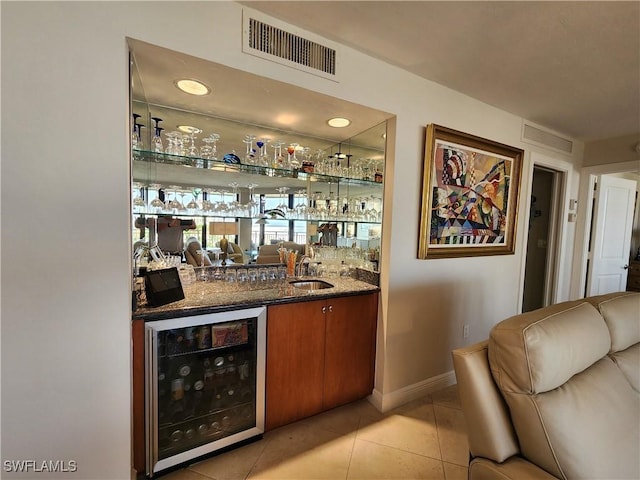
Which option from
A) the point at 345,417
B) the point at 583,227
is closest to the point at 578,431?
the point at 345,417

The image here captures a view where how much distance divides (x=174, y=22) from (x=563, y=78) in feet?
7.94

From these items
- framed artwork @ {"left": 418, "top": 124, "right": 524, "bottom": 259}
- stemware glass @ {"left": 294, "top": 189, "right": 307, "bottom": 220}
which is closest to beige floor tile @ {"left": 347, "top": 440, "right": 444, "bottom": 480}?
framed artwork @ {"left": 418, "top": 124, "right": 524, "bottom": 259}

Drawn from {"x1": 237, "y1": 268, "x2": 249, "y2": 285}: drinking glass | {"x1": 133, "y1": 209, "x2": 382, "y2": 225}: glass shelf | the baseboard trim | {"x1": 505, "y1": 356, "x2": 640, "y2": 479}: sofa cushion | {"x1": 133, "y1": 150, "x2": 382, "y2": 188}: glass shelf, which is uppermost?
{"x1": 133, "y1": 150, "x2": 382, "y2": 188}: glass shelf

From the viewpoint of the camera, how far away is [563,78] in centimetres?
189

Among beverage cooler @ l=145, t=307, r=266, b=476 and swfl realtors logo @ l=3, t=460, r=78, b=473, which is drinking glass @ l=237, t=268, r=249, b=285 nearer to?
beverage cooler @ l=145, t=307, r=266, b=476

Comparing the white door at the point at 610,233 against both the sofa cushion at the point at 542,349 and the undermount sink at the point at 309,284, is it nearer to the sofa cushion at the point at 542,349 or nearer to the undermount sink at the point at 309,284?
the sofa cushion at the point at 542,349

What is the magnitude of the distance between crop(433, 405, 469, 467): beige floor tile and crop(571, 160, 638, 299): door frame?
2520 millimetres

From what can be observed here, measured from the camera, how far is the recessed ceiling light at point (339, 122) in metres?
2.08

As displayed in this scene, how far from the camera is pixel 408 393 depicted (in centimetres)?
219

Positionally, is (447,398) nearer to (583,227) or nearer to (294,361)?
(294,361)

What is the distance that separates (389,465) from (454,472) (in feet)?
1.19

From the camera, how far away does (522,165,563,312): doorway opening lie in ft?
10.4

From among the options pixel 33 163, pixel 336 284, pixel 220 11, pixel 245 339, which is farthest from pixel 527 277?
pixel 33 163

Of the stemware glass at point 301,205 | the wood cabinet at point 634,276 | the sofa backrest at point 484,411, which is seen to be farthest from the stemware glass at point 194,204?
the wood cabinet at point 634,276
